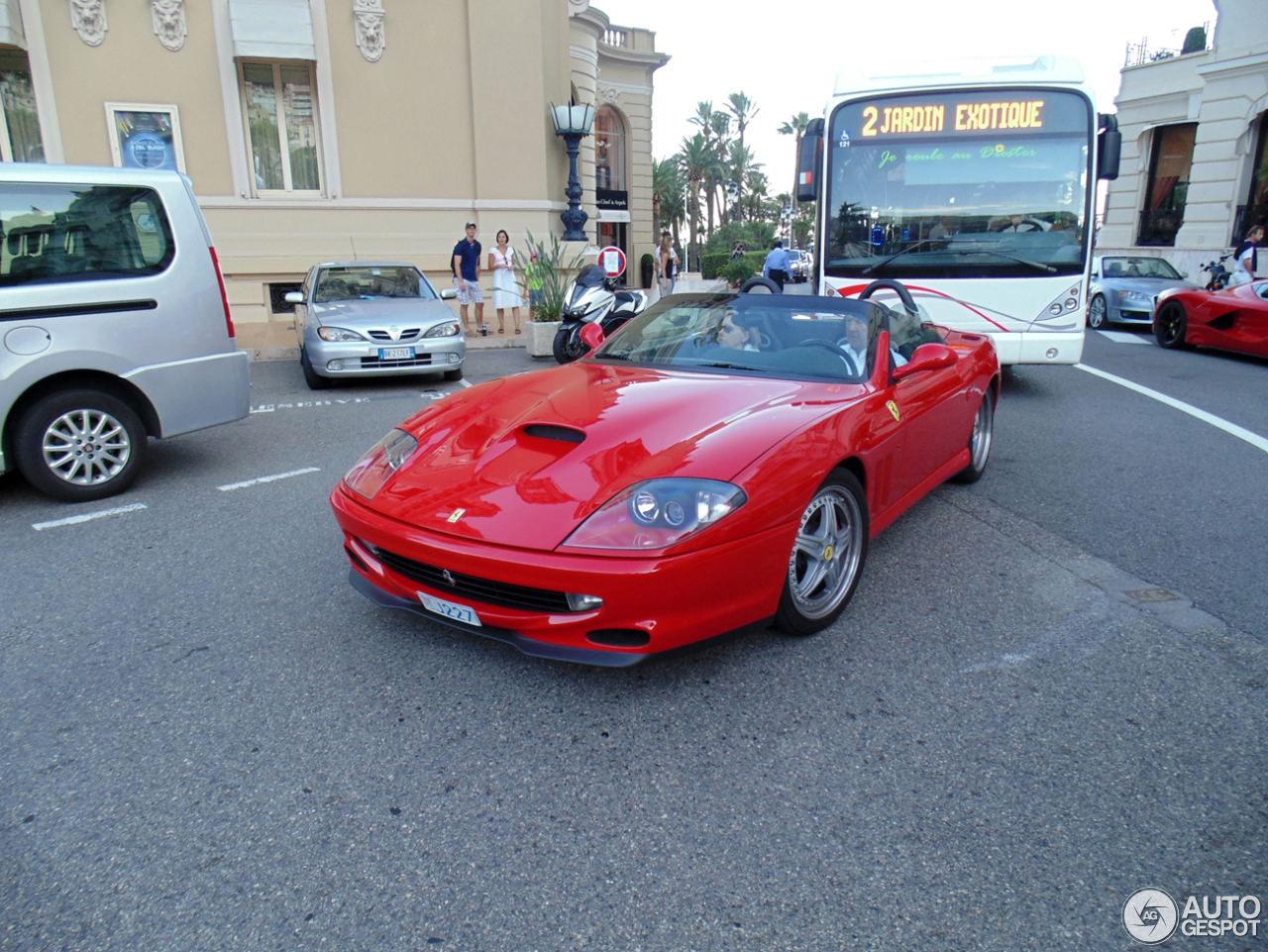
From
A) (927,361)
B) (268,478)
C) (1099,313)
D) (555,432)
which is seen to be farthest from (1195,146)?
(555,432)

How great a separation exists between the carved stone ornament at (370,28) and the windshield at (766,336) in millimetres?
13366

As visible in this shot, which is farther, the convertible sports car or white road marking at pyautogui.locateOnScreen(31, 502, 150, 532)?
white road marking at pyautogui.locateOnScreen(31, 502, 150, 532)

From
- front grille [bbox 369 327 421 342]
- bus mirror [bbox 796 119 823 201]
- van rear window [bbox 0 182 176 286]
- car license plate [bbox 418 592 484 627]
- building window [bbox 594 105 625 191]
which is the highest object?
building window [bbox 594 105 625 191]

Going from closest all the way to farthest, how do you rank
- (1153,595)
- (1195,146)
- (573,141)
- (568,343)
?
(1153,595) < (568,343) < (573,141) < (1195,146)

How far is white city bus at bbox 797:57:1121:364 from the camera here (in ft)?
25.6

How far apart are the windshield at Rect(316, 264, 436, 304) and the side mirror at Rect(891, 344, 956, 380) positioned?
23.6 ft

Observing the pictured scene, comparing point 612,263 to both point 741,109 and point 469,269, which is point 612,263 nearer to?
point 469,269

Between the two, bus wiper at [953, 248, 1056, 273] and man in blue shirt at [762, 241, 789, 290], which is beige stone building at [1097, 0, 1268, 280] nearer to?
man in blue shirt at [762, 241, 789, 290]

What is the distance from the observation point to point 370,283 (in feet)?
32.8

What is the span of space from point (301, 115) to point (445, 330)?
8.80m

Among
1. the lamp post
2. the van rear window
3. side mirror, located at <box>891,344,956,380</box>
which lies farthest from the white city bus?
the lamp post

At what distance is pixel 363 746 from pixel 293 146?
15.5 m

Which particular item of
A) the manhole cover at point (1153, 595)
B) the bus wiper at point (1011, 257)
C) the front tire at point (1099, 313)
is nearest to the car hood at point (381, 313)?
the bus wiper at point (1011, 257)

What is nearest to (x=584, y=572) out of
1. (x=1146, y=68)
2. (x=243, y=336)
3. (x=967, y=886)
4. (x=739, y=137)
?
(x=967, y=886)
